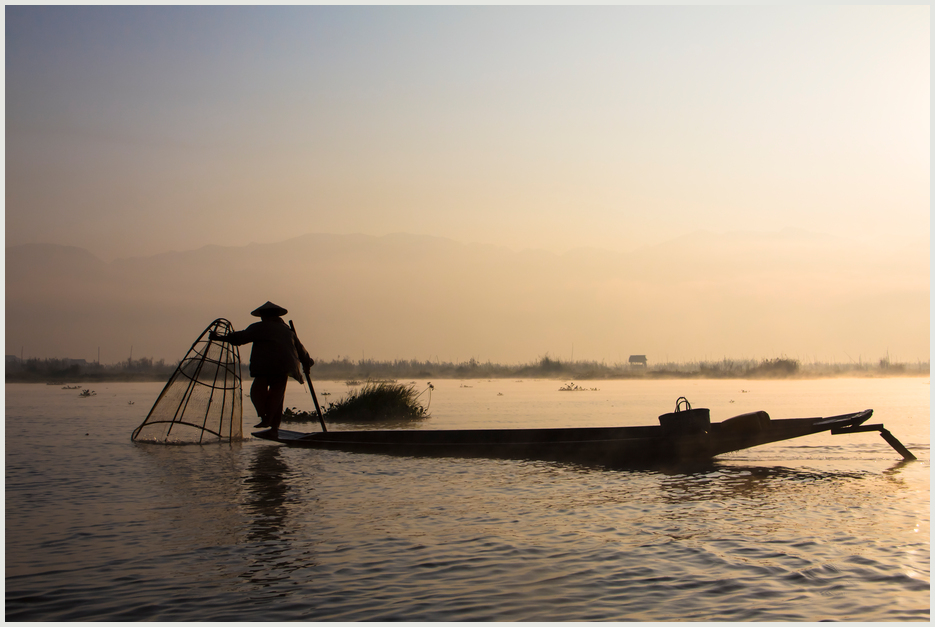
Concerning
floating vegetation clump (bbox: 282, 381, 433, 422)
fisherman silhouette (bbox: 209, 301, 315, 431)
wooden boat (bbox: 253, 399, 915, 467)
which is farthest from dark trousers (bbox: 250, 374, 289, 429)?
floating vegetation clump (bbox: 282, 381, 433, 422)

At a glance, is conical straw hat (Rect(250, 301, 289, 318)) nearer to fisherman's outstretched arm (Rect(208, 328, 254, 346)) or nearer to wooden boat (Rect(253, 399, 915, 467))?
fisherman's outstretched arm (Rect(208, 328, 254, 346))

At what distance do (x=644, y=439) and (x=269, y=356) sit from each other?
22.6 feet

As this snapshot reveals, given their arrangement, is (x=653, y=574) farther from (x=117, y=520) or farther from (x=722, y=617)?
(x=117, y=520)

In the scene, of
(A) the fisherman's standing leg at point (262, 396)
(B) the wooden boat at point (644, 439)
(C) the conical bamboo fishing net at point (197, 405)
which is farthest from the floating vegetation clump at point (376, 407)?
(B) the wooden boat at point (644, 439)

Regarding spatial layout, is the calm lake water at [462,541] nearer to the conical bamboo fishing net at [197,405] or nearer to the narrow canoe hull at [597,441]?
the narrow canoe hull at [597,441]

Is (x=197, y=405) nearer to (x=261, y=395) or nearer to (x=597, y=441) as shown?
(x=261, y=395)

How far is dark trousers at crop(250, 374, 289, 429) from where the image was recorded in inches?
549

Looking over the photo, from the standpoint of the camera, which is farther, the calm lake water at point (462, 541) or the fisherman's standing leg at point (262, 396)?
the fisherman's standing leg at point (262, 396)

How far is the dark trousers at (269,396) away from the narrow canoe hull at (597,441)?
11.9 inches

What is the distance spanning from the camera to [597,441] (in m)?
12.4

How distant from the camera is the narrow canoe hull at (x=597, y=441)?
11.9 meters

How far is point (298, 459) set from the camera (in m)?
13.1

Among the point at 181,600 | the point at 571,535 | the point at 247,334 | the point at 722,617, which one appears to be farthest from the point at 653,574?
the point at 247,334

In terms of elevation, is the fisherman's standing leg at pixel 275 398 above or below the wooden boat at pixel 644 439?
above
